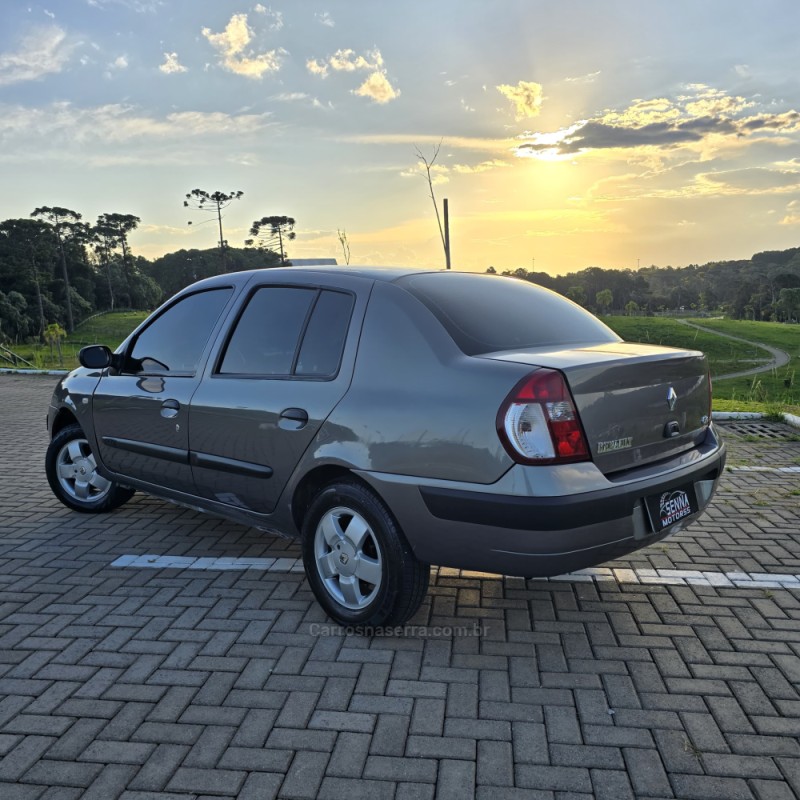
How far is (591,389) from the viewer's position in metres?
2.75

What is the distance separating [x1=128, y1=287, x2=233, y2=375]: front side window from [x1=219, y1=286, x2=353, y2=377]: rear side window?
294 millimetres

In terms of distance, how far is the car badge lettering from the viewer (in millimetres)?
2781

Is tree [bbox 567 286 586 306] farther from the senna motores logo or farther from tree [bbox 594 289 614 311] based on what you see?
tree [bbox 594 289 614 311]

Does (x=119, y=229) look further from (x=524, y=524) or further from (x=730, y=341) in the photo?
(x=524, y=524)

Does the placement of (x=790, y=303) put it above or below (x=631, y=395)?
below

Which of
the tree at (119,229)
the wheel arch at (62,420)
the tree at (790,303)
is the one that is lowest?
the tree at (790,303)

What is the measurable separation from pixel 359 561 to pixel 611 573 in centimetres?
158

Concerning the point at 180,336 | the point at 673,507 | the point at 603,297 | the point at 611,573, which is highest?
the point at 180,336

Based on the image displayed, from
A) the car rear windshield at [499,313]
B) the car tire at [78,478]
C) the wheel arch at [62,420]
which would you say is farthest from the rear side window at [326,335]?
the wheel arch at [62,420]

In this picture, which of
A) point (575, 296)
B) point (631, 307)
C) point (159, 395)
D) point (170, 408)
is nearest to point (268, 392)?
point (170, 408)

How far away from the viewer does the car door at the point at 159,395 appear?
161 inches

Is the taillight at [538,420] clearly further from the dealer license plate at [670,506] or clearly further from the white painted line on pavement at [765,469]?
the white painted line on pavement at [765,469]

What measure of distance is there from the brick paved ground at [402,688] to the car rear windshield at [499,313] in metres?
1.34

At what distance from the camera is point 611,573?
3.90 m
